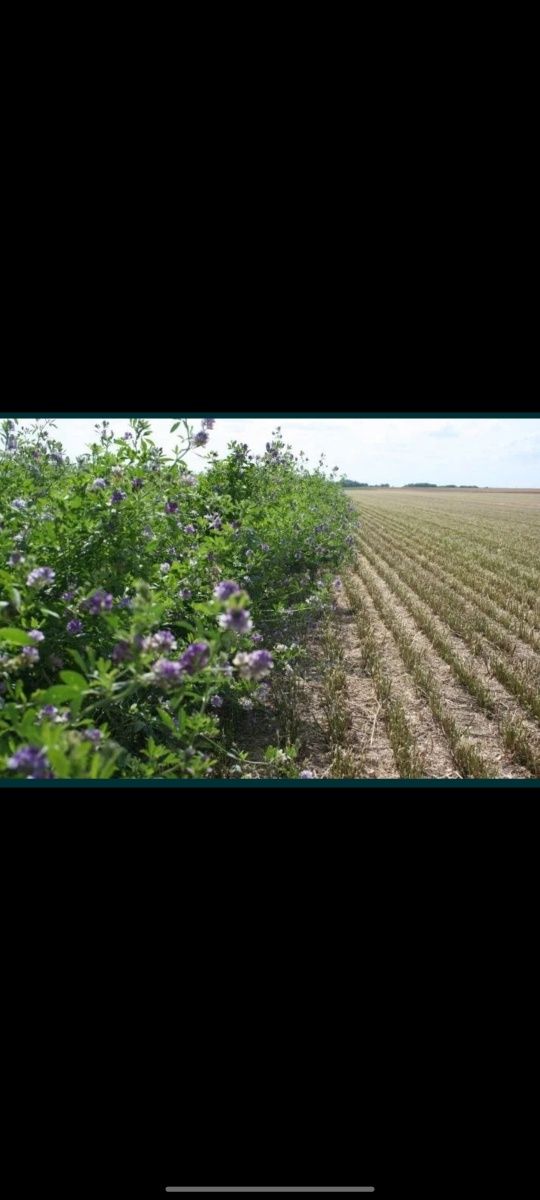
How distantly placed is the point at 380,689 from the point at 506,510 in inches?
21.9

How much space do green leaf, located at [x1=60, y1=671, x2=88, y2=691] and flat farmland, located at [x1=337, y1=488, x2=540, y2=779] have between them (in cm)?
67

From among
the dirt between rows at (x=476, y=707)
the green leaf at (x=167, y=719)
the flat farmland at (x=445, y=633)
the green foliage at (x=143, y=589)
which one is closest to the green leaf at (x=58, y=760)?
the green foliage at (x=143, y=589)

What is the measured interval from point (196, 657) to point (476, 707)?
0.68 m

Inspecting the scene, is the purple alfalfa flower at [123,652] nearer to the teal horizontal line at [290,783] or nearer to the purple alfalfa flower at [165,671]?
the purple alfalfa flower at [165,671]

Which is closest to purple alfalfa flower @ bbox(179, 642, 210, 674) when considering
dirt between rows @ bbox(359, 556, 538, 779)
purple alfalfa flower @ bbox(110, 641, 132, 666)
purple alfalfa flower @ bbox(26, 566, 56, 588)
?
purple alfalfa flower @ bbox(110, 641, 132, 666)

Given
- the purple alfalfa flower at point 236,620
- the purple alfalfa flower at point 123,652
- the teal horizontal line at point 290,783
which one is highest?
the purple alfalfa flower at point 236,620

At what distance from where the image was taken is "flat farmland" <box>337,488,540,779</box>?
1404 mm

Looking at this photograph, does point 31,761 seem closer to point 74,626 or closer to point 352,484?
point 74,626

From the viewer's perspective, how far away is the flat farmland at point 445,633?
1.40 metres

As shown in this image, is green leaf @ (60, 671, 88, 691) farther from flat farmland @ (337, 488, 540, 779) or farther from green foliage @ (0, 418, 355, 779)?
flat farmland @ (337, 488, 540, 779)

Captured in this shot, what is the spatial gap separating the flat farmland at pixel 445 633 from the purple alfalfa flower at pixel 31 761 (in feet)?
2.37

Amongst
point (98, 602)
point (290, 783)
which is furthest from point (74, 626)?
point (290, 783)

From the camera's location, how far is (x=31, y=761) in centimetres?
111
